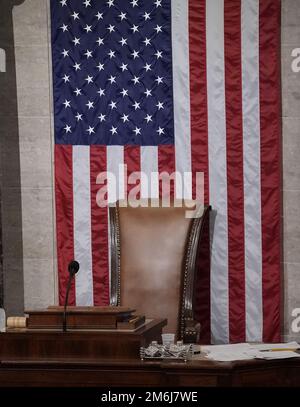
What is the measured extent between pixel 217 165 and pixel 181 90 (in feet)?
2.01

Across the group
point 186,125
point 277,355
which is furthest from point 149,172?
point 277,355

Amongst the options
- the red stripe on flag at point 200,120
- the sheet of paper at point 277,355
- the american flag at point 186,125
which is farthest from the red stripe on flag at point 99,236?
the sheet of paper at point 277,355

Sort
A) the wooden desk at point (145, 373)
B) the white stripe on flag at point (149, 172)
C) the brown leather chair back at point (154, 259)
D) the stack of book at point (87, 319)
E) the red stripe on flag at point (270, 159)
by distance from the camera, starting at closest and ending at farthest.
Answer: the wooden desk at point (145, 373) < the stack of book at point (87, 319) < the brown leather chair back at point (154, 259) < the red stripe on flag at point (270, 159) < the white stripe on flag at point (149, 172)

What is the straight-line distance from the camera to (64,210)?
5.52m

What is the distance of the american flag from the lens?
5273mm

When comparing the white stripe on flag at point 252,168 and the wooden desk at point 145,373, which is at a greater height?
the white stripe on flag at point 252,168

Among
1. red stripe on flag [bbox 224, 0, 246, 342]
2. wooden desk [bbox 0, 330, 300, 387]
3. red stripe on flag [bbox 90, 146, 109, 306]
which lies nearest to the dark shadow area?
red stripe on flag [bbox 90, 146, 109, 306]

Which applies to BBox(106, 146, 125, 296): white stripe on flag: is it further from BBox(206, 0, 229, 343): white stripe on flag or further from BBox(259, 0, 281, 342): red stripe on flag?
BBox(259, 0, 281, 342): red stripe on flag

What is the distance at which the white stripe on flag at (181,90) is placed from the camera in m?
5.31

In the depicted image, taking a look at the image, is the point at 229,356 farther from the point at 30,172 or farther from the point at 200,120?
the point at 30,172

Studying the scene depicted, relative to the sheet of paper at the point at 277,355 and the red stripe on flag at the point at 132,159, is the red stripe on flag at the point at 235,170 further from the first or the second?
the sheet of paper at the point at 277,355

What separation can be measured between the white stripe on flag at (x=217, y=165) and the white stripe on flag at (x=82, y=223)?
0.93m
